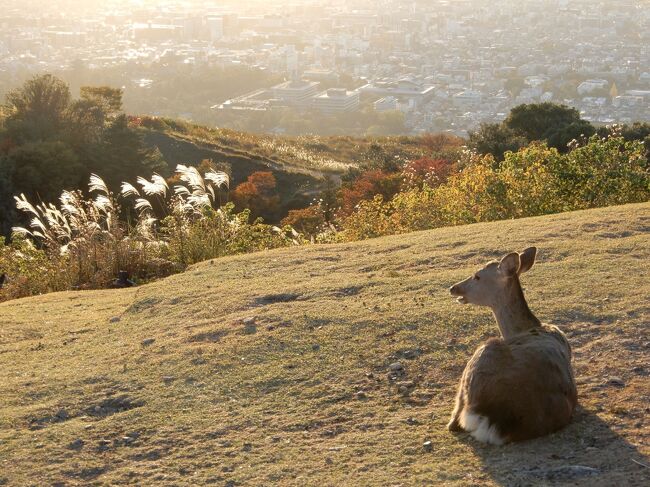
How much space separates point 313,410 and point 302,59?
114 metres

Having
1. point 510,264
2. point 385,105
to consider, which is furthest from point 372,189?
point 385,105

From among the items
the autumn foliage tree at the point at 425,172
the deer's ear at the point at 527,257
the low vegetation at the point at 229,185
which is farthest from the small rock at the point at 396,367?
the autumn foliage tree at the point at 425,172

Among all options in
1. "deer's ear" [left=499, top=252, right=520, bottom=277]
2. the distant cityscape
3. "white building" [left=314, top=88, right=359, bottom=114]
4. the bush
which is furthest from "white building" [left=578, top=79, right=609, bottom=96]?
"deer's ear" [left=499, top=252, right=520, bottom=277]

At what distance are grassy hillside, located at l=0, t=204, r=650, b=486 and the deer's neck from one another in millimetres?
474

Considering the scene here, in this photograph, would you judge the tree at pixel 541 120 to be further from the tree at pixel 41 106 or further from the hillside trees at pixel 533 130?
the tree at pixel 41 106

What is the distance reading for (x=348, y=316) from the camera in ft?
24.7

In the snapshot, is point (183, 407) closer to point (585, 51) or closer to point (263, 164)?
point (263, 164)

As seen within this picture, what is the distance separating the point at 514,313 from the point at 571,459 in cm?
161

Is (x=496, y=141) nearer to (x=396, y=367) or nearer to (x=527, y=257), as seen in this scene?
(x=527, y=257)

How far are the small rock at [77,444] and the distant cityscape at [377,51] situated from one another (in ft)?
156

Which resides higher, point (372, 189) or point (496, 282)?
point (496, 282)

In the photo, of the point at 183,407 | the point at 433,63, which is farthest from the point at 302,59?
the point at 183,407

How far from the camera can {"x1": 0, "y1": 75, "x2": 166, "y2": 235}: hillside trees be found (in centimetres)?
2677

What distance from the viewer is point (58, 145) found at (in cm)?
2830
